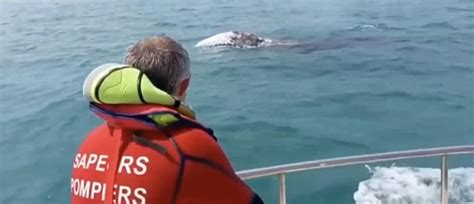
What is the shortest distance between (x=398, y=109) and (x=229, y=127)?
282cm

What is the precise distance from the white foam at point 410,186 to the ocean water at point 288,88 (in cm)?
6

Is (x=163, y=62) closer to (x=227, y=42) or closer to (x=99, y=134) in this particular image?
(x=99, y=134)

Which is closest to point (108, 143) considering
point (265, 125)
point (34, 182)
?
point (34, 182)

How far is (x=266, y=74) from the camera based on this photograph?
1289cm

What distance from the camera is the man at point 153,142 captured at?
1395 millimetres

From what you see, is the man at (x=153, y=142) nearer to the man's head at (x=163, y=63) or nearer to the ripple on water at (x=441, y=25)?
the man's head at (x=163, y=63)

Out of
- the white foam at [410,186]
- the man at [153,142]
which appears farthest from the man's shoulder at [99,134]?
the white foam at [410,186]

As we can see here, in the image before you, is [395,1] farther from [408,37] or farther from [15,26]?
[15,26]

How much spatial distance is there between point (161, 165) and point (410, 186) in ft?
19.7

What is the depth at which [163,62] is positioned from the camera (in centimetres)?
146

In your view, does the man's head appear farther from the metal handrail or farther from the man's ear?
the metal handrail

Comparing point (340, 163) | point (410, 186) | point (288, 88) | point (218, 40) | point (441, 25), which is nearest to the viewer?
point (340, 163)

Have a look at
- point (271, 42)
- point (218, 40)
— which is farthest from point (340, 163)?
point (218, 40)

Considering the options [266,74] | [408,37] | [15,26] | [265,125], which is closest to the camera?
[265,125]
